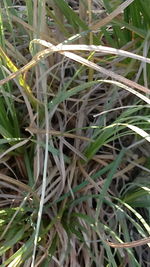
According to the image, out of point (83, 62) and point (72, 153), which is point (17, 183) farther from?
point (83, 62)

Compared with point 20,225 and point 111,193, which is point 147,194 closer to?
point 111,193

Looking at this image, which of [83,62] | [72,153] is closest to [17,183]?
[72,153]

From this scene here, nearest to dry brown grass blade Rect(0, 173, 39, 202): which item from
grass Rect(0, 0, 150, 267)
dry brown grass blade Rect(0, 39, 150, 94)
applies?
grass Rect(0, 0, 150, 267)

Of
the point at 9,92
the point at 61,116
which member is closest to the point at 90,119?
the point at 61,116

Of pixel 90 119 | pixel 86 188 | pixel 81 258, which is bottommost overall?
pixel 81 258

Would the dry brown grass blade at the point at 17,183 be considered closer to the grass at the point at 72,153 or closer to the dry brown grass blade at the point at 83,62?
the grass at the point at 72,153

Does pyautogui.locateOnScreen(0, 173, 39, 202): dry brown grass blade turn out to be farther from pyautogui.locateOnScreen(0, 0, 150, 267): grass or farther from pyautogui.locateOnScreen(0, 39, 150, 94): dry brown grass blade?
pyautogui.locateOnScreen(0, 39, 150, 94): dry brown grass blade

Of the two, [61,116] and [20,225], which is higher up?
[61,116]
